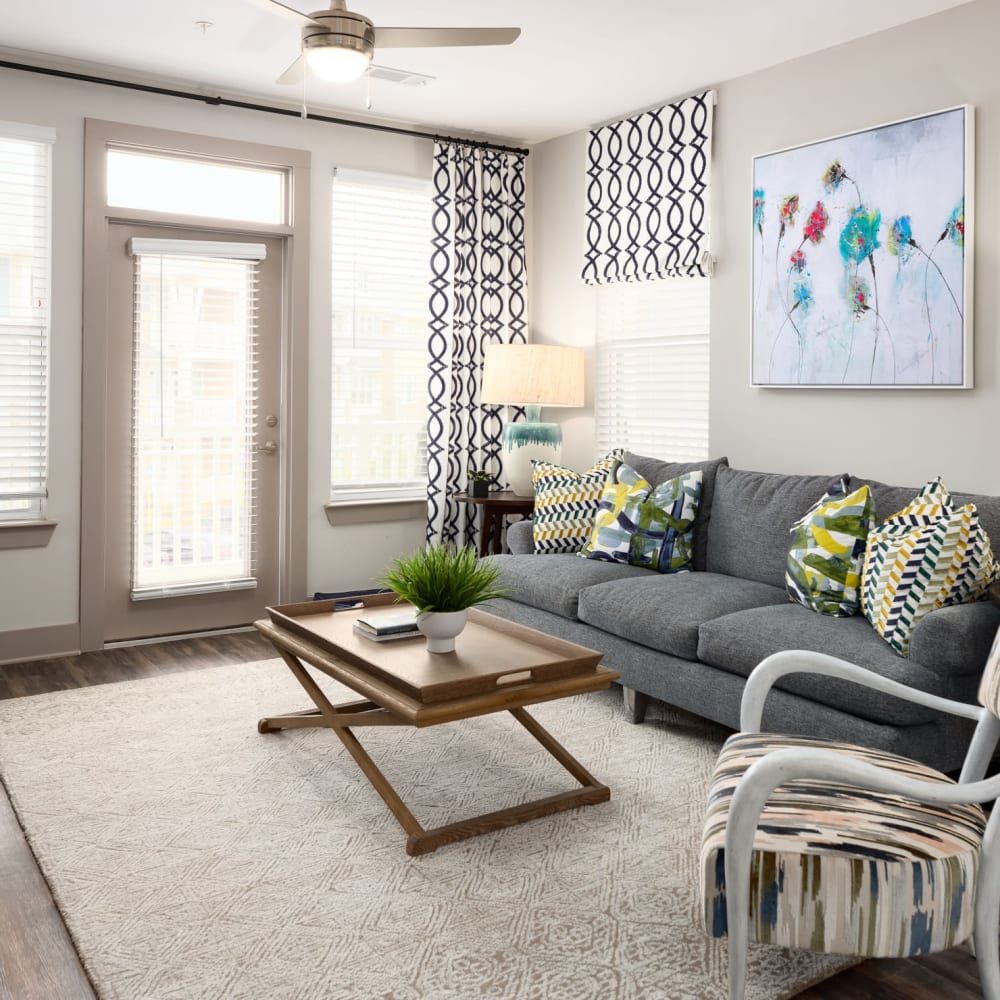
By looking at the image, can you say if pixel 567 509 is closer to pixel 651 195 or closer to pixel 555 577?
pixel 555 577

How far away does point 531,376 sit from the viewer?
16.7 ft

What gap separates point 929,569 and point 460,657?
1.40m

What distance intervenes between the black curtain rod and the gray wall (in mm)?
663

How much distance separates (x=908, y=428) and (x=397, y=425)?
273cm

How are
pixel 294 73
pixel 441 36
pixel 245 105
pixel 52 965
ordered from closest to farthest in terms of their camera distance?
pixel 52 965, pixel 441 36, pixel 294 73, pixel 245 105

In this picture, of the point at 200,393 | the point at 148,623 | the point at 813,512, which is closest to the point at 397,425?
the point at 200,393

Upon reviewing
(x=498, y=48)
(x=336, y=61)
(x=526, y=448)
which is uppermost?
(x=498, y=48)

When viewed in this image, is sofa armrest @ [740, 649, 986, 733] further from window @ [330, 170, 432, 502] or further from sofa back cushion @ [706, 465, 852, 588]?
window @ [330, 170, 432, 502]

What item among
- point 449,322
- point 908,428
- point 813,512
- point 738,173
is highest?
point 738,173

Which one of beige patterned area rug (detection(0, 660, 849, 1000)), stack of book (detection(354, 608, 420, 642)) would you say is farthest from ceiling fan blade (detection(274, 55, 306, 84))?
beige patterned area rug (detection(0, 660, 849, 1000))

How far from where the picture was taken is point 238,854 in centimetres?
256

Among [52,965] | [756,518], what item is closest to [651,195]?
[756,518]

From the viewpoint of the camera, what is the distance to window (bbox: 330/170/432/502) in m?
5.22

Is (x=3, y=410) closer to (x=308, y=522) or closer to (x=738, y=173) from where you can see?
(x=308, y=522)
